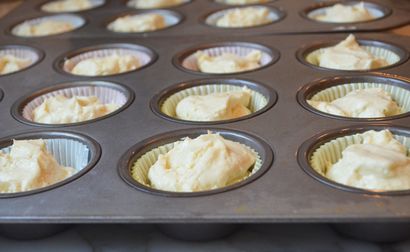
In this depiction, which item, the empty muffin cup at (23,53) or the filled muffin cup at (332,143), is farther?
the empty muffin cup at (23,53)

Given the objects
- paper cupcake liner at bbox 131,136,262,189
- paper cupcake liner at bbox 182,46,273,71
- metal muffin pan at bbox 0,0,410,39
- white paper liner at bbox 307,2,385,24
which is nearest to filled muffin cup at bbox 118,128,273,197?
paper cupcake liner at bbox 131,136,262,189

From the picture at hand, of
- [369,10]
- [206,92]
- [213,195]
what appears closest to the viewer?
[213,195]

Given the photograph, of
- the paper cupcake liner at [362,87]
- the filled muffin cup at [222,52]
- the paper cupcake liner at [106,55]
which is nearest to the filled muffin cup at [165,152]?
the paper cupcake liner at [362,87]

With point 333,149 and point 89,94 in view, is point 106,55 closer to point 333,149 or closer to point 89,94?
point 89,94

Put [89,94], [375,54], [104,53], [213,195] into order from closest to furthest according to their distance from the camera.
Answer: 1. [213,195]
2. [89,94]
3. [375,54]
4. [104,53]

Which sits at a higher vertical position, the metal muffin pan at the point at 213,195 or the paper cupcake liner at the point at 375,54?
the metal muffin pan at the point at 213,195

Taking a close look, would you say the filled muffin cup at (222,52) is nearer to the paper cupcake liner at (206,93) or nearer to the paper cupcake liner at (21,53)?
the paper cupcake liner at (206,93)

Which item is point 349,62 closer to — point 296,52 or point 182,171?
point 296,52

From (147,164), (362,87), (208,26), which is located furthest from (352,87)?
(208,26)
